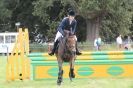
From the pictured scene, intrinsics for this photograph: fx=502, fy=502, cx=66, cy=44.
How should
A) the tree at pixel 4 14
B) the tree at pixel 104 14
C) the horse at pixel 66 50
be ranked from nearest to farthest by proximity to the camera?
the horse at pixel 66 50 → the tree at pixel 104 14 → the tree at pixel 4 14

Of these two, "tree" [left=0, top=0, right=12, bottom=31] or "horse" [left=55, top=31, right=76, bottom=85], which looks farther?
"tree" [left=0, top=0, right=12, bottom=31]

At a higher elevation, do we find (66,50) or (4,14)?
(4,14)

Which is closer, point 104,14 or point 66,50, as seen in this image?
point 66,50

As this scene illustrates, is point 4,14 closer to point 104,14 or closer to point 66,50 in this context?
point 104,14

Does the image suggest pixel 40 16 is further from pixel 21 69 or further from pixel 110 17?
pixel 21 69

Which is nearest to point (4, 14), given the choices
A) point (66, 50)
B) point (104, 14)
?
point (104, 14)

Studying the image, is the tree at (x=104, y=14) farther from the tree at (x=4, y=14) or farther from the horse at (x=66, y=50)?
the horse at (x=66, y=50)

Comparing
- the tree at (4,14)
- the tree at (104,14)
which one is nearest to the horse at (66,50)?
the tree at (104,14)

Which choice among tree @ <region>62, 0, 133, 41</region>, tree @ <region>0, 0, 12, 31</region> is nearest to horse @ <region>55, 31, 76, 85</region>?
tree @ <region>62, 0, 133, 41</region>

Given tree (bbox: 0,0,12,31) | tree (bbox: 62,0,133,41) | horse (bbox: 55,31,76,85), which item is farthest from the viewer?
tree (bbox: 0,0,12,31)

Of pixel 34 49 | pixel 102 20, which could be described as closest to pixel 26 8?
pixel 102 20

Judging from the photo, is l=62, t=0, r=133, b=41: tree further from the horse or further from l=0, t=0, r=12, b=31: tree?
the horse

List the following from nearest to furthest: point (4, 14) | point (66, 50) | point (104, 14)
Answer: point (66, 50) → point (104, 14) → point (4, 14)

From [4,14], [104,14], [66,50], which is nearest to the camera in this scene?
[66,50]
